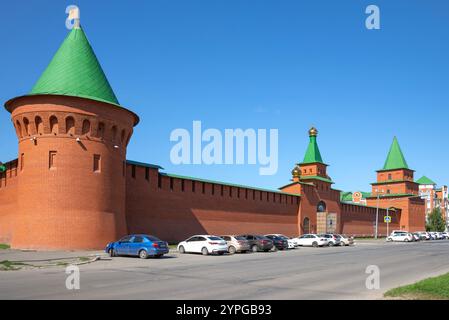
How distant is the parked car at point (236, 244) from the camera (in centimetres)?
3222

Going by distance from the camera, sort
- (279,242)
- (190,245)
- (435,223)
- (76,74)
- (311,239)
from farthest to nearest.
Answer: (435,223) < (311,239) < (279,242) < (76,74) < (190,245)

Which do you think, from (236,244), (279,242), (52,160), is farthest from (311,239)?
(52,160)

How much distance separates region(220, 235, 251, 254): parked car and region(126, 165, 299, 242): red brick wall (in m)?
7.51

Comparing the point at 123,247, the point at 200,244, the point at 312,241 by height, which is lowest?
the point at 312,241

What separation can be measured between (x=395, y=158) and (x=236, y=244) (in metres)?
72.2

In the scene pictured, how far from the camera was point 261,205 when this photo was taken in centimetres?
5144

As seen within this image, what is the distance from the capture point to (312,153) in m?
70.9

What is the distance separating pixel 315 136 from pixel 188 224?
1424 inches

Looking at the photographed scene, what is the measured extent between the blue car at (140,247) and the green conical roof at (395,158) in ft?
257

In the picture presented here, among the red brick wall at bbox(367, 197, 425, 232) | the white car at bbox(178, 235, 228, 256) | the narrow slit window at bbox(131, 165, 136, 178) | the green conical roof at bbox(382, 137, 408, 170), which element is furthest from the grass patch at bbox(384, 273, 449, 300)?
the green conical roof at bbox(382, 137, 408, 170)

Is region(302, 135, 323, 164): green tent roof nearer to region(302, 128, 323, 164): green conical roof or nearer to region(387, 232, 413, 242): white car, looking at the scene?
region(302, 128, 323, 164): green conical roof

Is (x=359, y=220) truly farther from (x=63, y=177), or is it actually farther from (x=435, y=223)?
(x=63, y=177)

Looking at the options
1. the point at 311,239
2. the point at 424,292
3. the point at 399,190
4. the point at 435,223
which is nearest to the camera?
the point at 424,292
